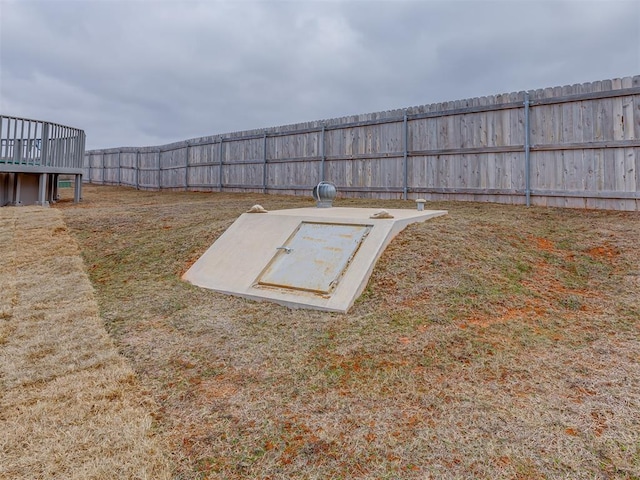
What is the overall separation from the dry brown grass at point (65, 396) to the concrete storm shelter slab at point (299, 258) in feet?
5.09

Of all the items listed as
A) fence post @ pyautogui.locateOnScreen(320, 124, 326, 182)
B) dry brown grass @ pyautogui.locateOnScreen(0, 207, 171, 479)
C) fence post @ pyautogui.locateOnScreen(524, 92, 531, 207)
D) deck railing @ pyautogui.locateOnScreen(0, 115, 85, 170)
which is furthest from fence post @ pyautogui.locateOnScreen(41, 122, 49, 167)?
fence post @ pyautogui.locateOnScreen(524, 92, 531, 207)

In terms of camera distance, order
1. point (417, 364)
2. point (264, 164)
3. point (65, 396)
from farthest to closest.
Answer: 1. point (264, 164)
2. point (417, 364)
3. point (65, 396)

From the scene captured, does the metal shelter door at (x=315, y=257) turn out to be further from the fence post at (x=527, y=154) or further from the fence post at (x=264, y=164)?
the fence post at (x=264, y=164)

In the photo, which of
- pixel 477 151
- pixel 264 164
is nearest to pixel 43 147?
pixel 264 164

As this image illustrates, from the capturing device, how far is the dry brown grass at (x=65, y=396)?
1.78 m

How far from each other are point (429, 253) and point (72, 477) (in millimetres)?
4054

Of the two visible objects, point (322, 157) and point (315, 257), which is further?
point (322, 157)

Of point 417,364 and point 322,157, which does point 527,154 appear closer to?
point 322,157

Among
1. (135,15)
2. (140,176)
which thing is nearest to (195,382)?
(135,15)

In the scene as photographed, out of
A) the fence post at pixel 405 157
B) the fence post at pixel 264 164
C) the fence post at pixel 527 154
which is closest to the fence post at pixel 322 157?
the fence post at pixel 264 164

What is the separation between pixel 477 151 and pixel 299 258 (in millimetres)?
5905

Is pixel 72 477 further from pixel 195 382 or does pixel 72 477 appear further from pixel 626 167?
pixel 626 167

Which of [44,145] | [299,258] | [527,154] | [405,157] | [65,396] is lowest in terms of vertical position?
[65,396]

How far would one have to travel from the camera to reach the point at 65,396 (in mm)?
2367
